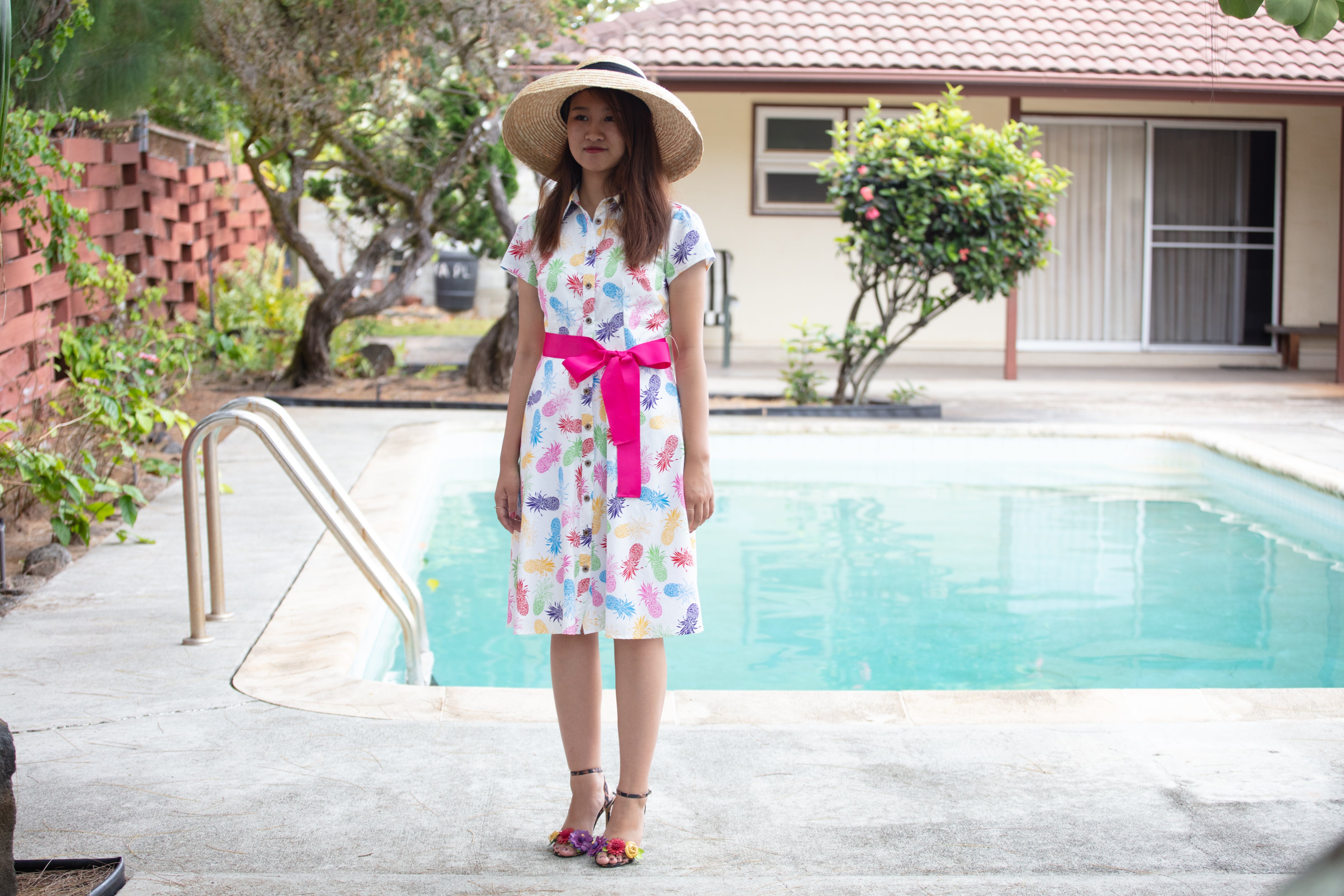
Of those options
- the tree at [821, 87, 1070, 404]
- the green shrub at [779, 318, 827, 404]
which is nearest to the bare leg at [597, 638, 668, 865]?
the tree at [821, 87, 1070, 404]

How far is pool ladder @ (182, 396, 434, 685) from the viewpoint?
10.8 ft

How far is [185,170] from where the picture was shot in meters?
9.20

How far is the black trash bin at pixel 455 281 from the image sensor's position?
16.0m

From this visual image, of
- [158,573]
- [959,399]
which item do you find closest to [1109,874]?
[158,573]

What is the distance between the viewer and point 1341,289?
33.6ft

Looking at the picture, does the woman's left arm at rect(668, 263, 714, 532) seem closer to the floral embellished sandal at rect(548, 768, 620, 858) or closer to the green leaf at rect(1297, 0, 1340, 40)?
the floral embellished sandal at rect(548, 768, 620, 858)

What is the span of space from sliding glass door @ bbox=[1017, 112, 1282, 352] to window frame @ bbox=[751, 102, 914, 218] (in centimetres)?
204

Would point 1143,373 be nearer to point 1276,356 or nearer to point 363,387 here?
point 1276,356

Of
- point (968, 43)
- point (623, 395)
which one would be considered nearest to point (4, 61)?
point (623, 395)

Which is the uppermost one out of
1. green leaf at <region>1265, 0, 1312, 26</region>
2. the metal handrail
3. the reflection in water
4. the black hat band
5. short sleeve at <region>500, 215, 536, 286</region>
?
the black hat band

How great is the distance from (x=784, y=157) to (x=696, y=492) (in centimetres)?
942

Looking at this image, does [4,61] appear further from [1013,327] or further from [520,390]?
[1013,327]

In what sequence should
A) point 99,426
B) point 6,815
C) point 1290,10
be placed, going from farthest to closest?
point 99,426 → point 6,815 → point 1290,10

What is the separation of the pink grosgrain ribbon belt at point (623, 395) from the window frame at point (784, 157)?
925 centimetres
